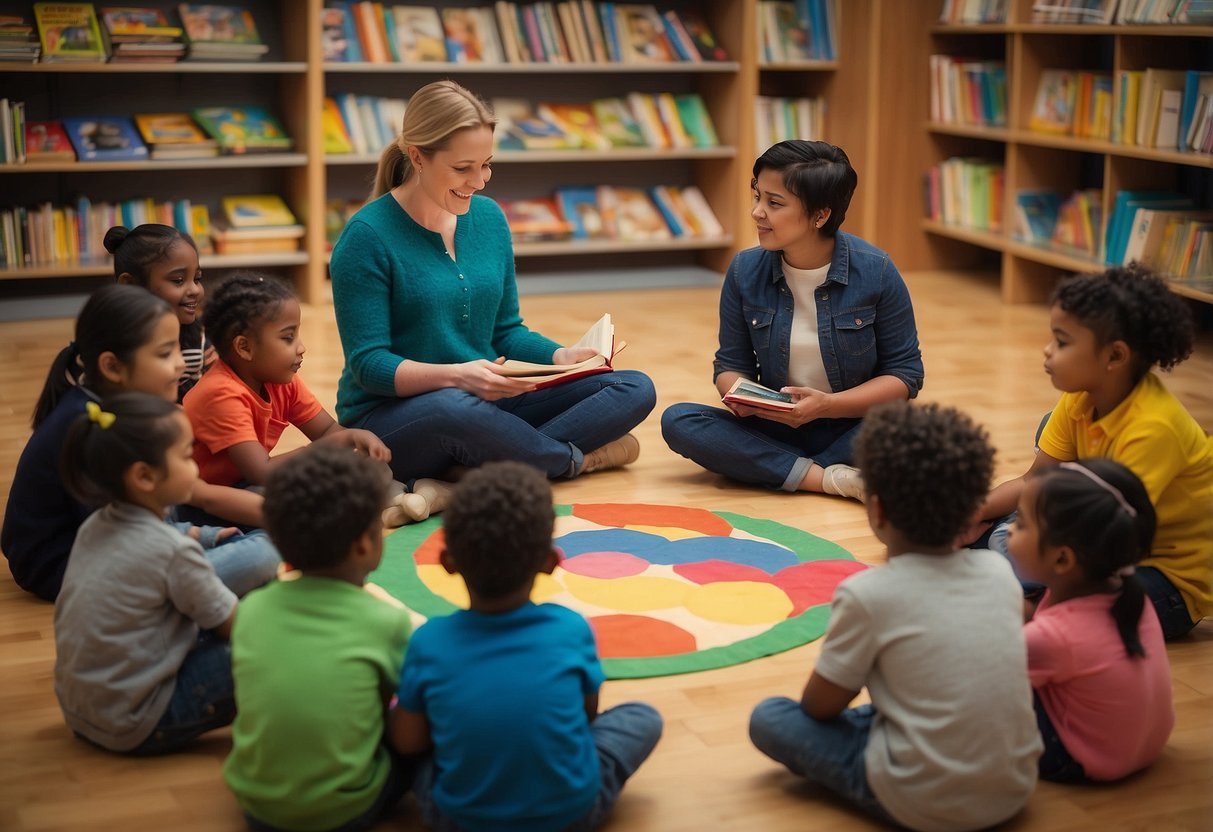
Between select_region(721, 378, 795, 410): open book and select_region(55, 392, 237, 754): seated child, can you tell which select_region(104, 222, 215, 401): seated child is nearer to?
select_region(55, 392, 237, 754): seated child

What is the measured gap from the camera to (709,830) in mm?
1831

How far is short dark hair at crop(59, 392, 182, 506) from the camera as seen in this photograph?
1904 millimetres

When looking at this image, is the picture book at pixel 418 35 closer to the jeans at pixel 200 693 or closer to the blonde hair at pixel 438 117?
the blonde hair at pixel 438 117

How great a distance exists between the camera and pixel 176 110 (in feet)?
18.1

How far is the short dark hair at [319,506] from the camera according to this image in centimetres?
173

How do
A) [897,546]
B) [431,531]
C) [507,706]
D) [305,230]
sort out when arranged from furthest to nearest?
[305,230] < [431,531] < [897,546] < [507,706]

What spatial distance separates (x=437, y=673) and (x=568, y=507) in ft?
4.64

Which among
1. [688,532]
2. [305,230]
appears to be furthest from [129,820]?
[305,230]

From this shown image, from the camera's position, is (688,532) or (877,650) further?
(688,532)

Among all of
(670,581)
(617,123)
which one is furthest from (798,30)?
(670,581)

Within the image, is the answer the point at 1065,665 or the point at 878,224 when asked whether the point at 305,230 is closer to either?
the point at 878,224

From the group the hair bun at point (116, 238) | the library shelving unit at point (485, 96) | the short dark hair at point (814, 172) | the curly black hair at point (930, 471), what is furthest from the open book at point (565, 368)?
the library shelving unit at point (485, 96)

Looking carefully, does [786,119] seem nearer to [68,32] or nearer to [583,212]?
[583,212]

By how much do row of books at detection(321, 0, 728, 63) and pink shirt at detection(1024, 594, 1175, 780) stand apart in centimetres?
425
